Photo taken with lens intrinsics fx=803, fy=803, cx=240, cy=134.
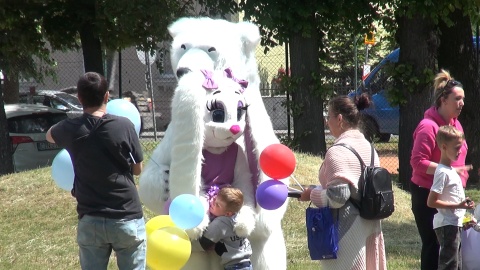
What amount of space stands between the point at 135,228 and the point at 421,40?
7.90 meters

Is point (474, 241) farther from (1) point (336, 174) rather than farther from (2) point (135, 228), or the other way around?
(2) point (135, 228)

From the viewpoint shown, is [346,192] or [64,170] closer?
[346,192]

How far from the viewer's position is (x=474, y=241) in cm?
627

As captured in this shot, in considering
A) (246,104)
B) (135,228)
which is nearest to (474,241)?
(246,104)

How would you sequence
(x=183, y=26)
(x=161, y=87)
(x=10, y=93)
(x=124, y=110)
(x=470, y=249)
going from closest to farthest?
(x=124, y=110), (x=183, y=26), (x=470, y=249), (x=161, y=87), (x=10, y=93)

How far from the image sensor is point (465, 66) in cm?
1288

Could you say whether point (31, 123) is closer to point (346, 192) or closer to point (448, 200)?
point (448, 200)

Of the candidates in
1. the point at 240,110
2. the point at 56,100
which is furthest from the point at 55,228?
the point at 56,100

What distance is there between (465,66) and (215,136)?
8.68 m

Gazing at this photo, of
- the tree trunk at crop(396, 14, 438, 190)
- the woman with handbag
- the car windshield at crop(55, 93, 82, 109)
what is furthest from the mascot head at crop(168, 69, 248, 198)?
the car windshield at crop(55, 93, 82, 109)

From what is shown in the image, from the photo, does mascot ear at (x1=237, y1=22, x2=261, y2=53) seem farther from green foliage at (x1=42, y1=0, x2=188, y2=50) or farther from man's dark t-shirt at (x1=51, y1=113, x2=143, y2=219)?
green foliage at (x1=42, y1=0, x2=188, y2=50)

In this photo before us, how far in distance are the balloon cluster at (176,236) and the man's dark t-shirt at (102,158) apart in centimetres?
23

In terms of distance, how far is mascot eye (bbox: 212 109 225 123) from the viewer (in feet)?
16.9

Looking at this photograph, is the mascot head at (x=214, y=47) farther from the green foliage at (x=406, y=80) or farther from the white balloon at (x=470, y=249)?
the green foliage at (x=406, y=80)
